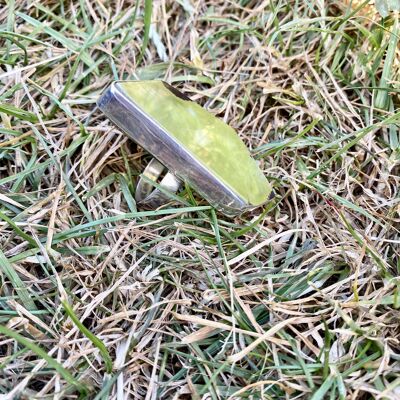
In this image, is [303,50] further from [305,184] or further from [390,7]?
[305,184]

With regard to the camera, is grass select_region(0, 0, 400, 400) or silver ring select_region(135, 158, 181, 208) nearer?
grass select_region(0, 0, 400, 400)

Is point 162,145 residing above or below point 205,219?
above

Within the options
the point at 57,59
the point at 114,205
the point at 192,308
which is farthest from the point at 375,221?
the point at 57,59

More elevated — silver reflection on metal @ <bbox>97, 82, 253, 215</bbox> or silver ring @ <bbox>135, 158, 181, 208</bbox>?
silver reflection on metal @ <bbox>97, 82, 253, 215</bbox>

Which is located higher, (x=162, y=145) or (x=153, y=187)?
(x=162, y=145)
